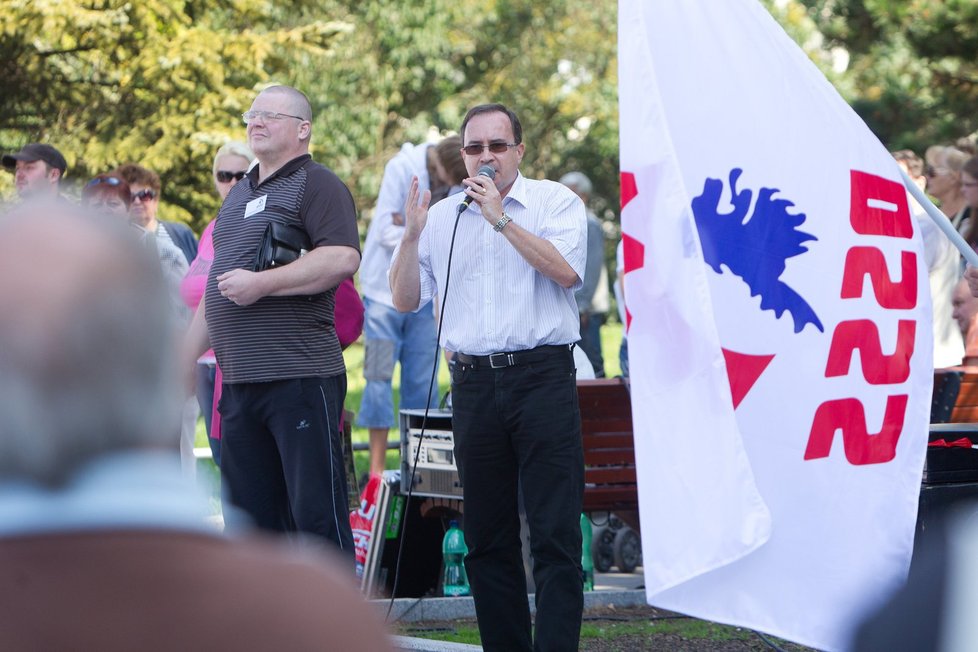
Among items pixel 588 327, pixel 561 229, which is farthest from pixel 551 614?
pixel 588 327

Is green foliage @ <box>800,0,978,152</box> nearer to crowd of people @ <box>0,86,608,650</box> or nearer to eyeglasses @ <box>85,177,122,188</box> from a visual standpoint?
eyeglasses @ <box>85,177,122,188</box>

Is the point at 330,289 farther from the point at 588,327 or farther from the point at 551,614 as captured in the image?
the point at 588,327

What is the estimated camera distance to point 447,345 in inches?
211

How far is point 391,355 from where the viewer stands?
9164 millimetres

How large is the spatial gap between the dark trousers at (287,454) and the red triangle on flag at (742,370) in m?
2.06

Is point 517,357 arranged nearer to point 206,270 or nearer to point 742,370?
point 742,370

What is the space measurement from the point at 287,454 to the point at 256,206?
0.99 m

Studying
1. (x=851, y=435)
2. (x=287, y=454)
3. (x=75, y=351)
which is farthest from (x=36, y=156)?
(x=75, y=351)

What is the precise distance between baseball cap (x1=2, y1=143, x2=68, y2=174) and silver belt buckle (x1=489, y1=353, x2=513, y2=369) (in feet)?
13.5

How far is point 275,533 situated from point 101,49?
15426 mm

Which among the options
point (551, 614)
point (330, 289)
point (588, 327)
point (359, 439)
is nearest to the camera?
point (551, 614)

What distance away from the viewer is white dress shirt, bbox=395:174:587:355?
5.18 metres

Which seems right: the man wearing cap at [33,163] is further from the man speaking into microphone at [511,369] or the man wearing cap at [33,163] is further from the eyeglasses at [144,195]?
the man speaking into microphone at [511,369]

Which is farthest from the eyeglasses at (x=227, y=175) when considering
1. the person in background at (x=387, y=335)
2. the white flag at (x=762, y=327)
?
the white flag at (x=762, y=327)
